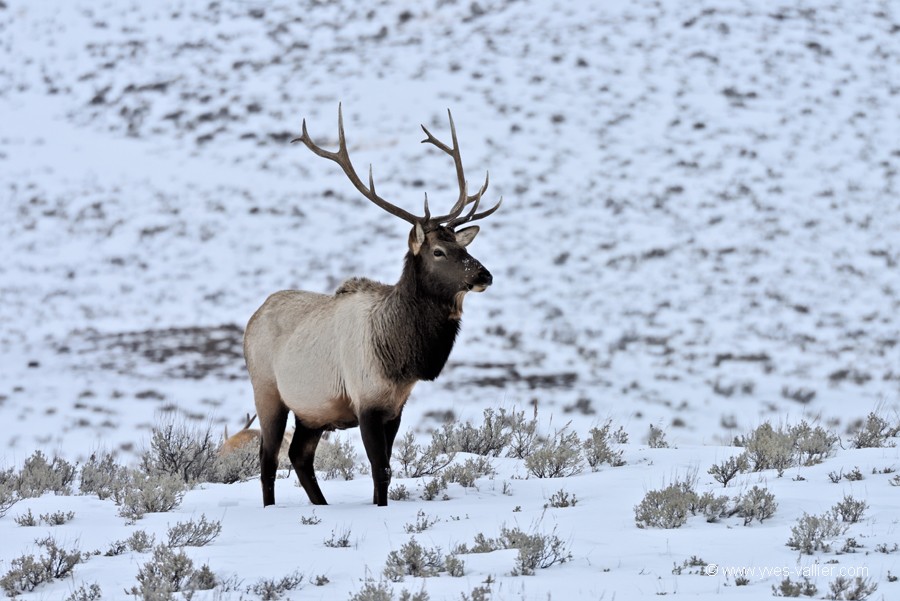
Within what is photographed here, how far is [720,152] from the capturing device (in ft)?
78.6

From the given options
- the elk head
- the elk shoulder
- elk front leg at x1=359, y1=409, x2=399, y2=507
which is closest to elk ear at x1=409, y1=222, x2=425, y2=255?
the elk head

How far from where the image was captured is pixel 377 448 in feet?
19.7

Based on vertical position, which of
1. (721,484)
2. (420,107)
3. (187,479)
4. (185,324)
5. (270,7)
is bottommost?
(185,324)

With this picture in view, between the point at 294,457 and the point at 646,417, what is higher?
the point at 294,457

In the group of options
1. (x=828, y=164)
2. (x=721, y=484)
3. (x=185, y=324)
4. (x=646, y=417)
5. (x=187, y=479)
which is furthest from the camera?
(x=828, y=164)

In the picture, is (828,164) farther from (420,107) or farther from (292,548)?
(292,548)

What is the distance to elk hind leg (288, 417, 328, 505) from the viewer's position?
6.48 m

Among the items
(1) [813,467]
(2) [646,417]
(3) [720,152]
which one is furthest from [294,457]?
(3) [720,152]

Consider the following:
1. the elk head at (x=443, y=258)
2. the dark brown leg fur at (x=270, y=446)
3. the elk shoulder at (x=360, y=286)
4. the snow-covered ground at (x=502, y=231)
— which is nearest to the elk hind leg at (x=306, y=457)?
the dark brown leg fur at (x=270, y=446)

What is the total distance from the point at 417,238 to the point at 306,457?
165cm

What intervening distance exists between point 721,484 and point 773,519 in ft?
3.23

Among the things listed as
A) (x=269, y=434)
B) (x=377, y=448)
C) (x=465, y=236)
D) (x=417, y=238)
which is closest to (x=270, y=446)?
(x=269, y=434)

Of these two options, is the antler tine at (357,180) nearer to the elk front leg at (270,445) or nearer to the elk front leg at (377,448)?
the elk front leg at (377,448)

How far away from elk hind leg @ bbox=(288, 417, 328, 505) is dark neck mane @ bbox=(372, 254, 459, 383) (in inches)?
31.6
